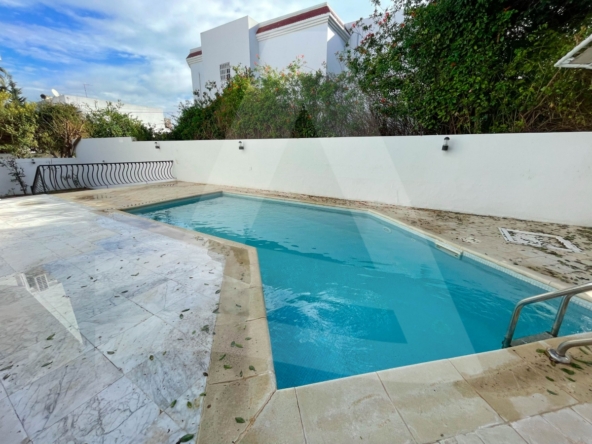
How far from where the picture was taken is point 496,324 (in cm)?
279

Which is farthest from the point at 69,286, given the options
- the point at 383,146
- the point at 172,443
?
the point at 383,146

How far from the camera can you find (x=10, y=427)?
4.60 ft

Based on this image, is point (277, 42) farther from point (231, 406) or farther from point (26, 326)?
point (231, 406)

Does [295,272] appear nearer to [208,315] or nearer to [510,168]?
[208,315]

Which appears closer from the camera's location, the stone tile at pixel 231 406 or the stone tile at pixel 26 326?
the stone tile at pixel 231 406

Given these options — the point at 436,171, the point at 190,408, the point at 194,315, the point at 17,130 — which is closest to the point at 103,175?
the point at 17,130

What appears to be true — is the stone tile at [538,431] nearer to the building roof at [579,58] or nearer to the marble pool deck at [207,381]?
the marble pool deck at [207,381]

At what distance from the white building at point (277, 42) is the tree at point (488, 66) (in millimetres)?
5366

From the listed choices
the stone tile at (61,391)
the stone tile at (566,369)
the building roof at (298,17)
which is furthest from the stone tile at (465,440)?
the building roof at (298,17)

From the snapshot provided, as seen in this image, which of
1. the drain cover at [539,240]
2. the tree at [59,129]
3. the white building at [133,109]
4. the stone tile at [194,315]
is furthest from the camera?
the white building at [133,109]

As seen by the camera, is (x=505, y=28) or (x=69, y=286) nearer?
(x=69, y=286)

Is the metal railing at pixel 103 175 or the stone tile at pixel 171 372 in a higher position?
the metal railing at pixel 103 175

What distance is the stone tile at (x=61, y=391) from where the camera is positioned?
1.45 meters

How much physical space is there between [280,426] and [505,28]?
25.6 feet
